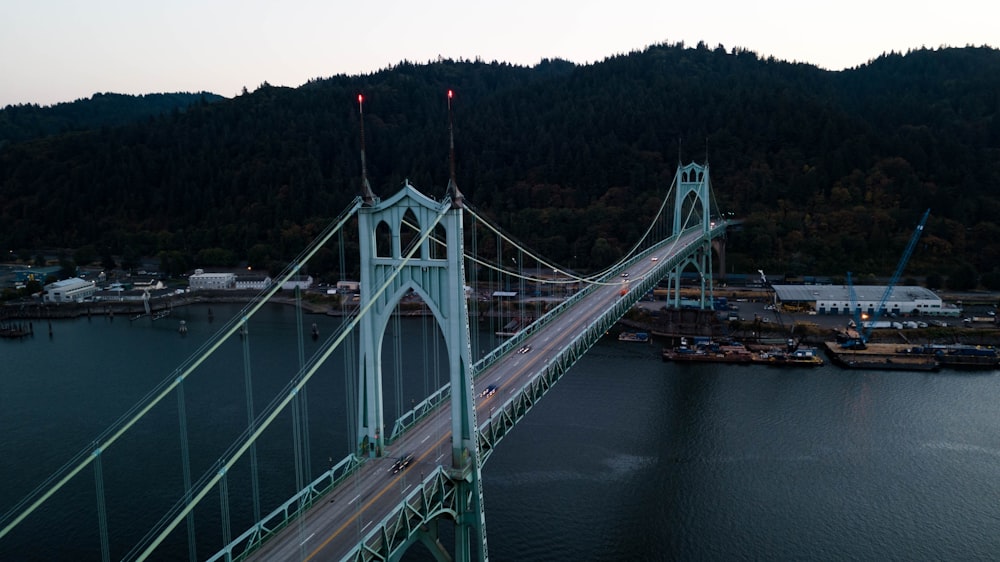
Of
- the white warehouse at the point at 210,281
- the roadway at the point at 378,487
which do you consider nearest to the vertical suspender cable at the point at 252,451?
the roadway at the point at 378,487

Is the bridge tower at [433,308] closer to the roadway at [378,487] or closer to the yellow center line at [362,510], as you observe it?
the roadway at [378,487]

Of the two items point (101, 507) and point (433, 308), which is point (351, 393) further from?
point (433, 308)

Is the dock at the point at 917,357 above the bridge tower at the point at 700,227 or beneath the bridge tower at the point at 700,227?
beneath

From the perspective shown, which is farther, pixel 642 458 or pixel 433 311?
pixel 642 458

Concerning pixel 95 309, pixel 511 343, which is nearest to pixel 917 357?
pixel 511 343

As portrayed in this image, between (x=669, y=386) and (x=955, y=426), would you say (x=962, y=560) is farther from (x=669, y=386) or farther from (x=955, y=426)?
(x=669, y=386)

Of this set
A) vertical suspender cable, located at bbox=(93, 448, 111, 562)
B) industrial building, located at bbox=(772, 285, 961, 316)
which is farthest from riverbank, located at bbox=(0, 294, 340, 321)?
vertical suspender cable, located at bbox=(93, 448, 111, 562)

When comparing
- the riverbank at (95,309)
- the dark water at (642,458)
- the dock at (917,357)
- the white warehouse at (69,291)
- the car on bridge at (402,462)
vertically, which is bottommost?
the dark water at (642,458)
